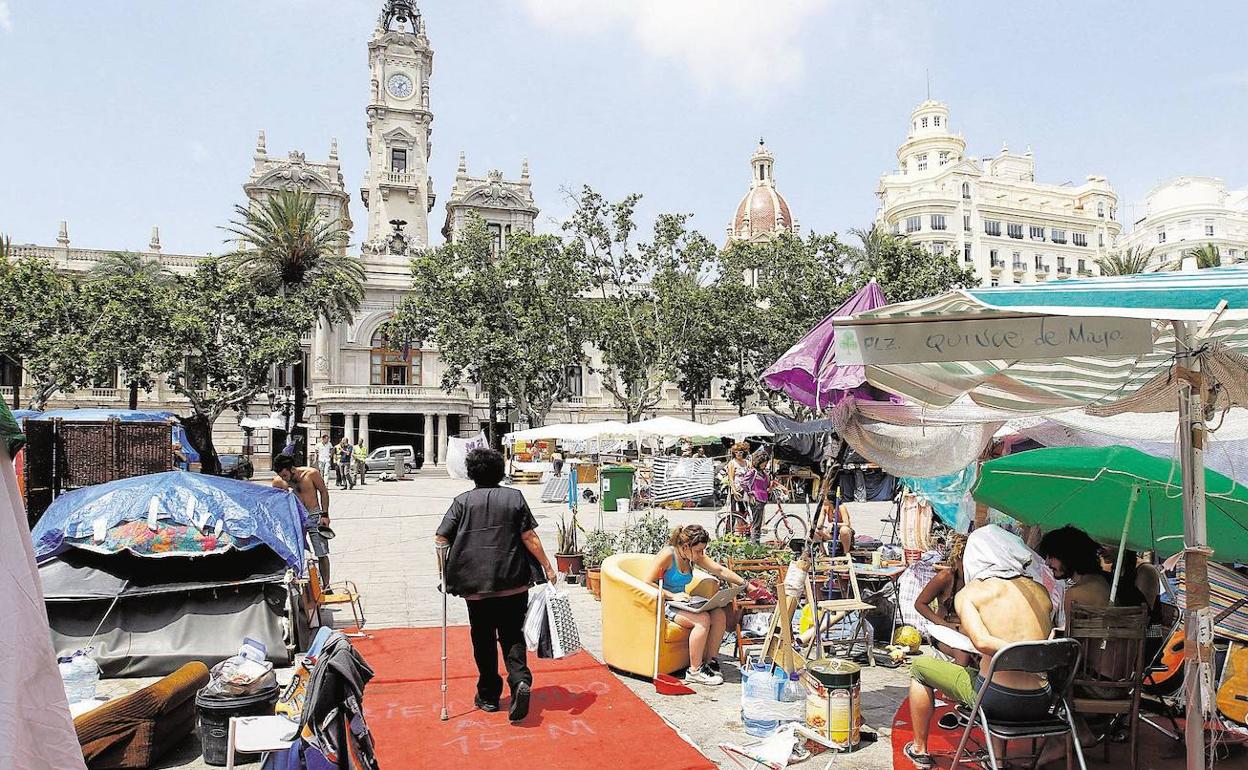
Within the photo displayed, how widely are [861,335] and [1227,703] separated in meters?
3.78

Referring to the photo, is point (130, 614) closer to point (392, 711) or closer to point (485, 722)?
point (392, 711)

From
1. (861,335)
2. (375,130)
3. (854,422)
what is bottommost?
(854,422)

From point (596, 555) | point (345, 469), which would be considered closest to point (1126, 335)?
point (596, 555)

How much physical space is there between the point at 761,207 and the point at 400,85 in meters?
37.8

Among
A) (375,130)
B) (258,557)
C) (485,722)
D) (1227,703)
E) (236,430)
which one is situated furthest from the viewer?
(375,130)

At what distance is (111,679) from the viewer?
6.72 metres

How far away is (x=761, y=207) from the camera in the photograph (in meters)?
80.4

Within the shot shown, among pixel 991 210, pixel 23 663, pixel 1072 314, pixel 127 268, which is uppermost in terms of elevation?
pixel 991 210

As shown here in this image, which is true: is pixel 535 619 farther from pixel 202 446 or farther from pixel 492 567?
pixel 202 446

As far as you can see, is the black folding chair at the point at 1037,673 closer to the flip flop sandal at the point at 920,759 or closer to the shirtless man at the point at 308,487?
the flip flop sandal at the point at 920,759

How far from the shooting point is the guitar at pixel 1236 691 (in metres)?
5.29

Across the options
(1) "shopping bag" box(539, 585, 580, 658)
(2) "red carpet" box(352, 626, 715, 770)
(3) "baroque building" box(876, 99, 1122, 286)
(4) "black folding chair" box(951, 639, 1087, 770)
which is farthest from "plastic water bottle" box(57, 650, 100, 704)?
(3) "baroque building" box(876, 99, 1122, 286)

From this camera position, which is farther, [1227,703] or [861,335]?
[1227,703]

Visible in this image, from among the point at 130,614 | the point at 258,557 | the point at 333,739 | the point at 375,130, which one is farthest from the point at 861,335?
the point at 375,130
